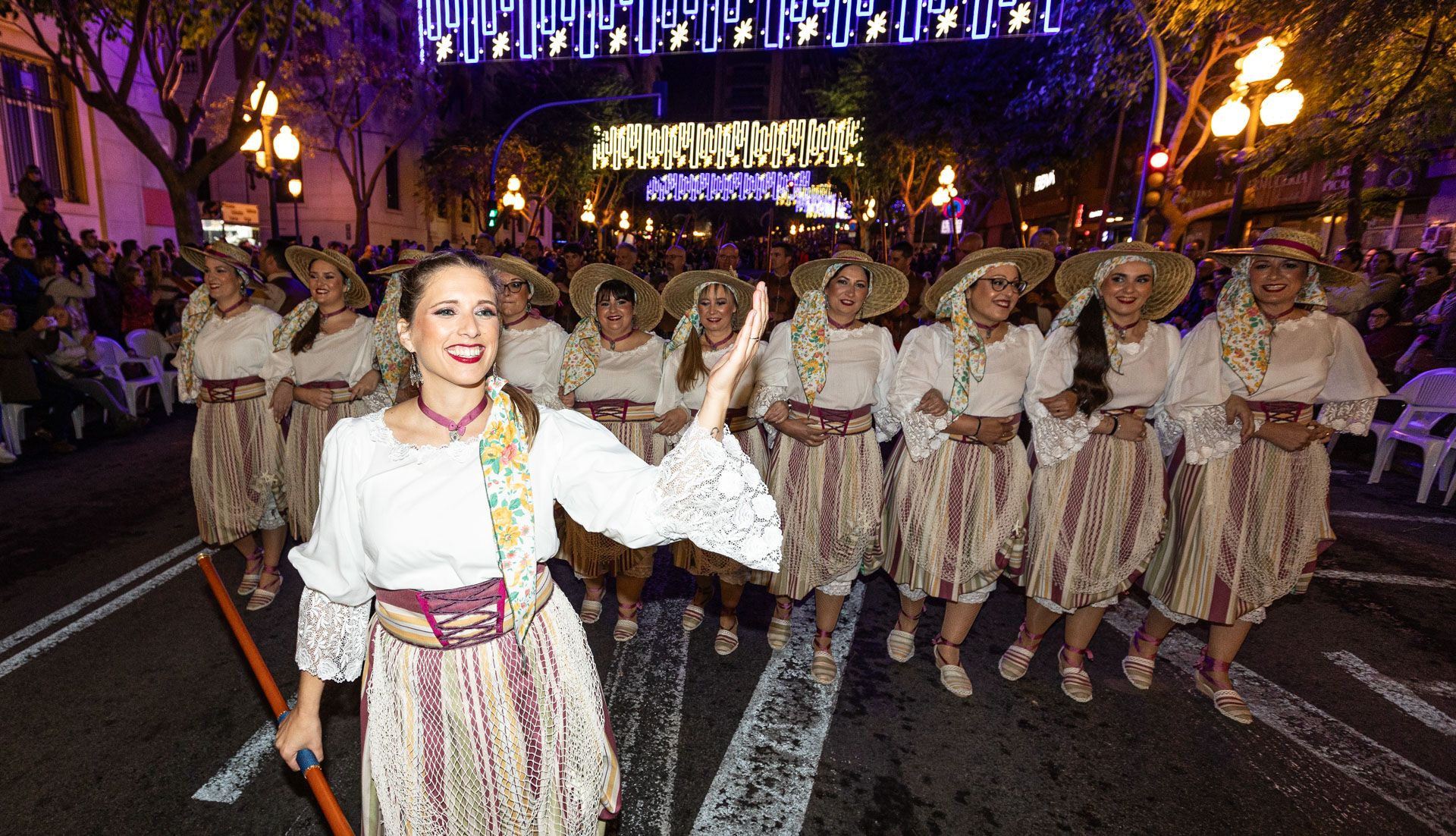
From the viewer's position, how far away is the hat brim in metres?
3.42

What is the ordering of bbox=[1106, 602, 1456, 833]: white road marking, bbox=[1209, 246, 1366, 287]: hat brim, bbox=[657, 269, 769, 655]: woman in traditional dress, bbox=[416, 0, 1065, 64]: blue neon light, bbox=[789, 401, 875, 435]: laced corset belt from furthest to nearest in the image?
bbox=[416, 0, 1065, 64]: blue neon light, bbox=[657, 269, 769, 655]: woman in traditional dress, bbox=[789, 401, 875, 435]: laced corset belt, bbox=[1209, 246, 1366, 287]: hat brim, bbox=[1106, 602, 1456, 833]: white road marking

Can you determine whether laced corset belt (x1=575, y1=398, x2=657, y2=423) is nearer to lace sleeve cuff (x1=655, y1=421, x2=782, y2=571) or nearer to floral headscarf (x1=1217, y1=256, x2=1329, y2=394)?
lace sleeve cuff (x1=655, y1=421, x2=782, y2=571)

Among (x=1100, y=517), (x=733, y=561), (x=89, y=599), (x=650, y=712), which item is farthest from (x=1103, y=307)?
(x=89, y=599)

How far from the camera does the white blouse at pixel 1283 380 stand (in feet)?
11.5

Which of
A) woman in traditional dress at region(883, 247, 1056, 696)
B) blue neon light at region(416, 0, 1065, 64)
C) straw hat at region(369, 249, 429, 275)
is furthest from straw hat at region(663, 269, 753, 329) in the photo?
blue neon light at region(416, 0, 1065, 64)

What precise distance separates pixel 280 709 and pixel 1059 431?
3.44 metres

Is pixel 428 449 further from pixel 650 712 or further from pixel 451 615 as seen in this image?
pixel 650 712

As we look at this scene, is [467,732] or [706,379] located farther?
[706,379]

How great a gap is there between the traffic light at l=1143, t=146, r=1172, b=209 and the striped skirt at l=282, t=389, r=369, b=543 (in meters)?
11.6

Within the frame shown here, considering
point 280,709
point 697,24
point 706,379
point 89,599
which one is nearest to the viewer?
point 280,709

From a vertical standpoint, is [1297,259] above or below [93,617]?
above

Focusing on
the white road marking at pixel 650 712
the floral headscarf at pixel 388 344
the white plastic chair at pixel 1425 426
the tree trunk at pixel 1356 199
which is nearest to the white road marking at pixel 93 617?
the floral headscarf at pixel 388 344

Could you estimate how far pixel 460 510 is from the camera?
176cm

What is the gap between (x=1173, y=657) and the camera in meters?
4.29
